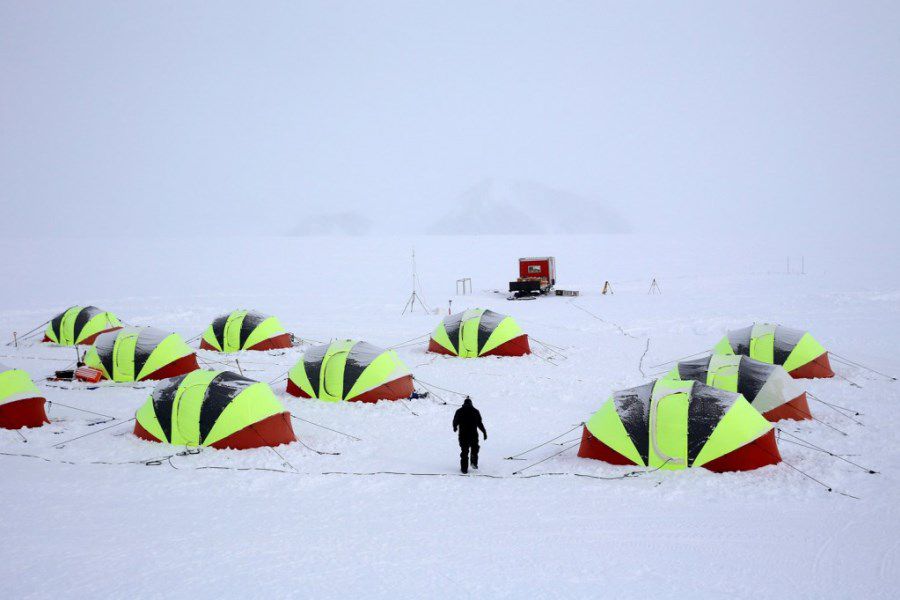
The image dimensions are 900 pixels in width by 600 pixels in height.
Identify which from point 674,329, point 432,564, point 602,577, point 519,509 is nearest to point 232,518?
point 432,564

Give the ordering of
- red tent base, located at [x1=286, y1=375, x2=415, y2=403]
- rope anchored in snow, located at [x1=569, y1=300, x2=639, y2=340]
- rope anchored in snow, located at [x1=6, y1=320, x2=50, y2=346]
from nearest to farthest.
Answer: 1. red tent base, located at [x1=286, y1=375, x2=415, y2=403]
2. rope anchored in snow, located at [x1=569, y1=300, x2=639, y2=340]
3. rope anchored in snow, located at [x1=6, y1=320, x2=50, y2=346]

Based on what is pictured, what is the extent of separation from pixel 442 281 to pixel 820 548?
44683 mm

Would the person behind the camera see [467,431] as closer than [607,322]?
Yes

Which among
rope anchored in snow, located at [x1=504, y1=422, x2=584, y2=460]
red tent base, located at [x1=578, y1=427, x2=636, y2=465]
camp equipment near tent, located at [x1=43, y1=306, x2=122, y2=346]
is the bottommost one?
rope anchored in snow, located at [x1=504, y1=422, x2=584, y2=460]

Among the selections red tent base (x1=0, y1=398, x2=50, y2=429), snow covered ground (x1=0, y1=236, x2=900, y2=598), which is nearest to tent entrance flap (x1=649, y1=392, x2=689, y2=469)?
snow covered ground (x1=0, y1=236, x2=900, y2=598)

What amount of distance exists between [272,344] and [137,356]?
5.91 meters

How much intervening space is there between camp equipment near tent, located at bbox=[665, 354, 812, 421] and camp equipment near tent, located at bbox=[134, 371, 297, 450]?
9.07 metres

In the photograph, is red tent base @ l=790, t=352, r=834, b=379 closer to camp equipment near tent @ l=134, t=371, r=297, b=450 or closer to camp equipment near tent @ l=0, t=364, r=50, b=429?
camp equipment near tent @ l=134, t=371, r=297, b=450

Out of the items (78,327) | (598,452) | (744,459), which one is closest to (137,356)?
(78,327)

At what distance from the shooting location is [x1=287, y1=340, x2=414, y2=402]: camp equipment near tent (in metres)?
16.6

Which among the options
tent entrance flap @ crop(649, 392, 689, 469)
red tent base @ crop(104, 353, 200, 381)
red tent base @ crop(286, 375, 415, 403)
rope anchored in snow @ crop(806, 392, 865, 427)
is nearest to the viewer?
tent entrance flap @ crop(649, 392, 689, 469)

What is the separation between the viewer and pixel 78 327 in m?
26.8

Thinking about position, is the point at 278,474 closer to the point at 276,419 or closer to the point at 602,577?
the point at 276,419

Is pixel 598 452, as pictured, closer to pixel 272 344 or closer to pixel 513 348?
pixel 513 348
